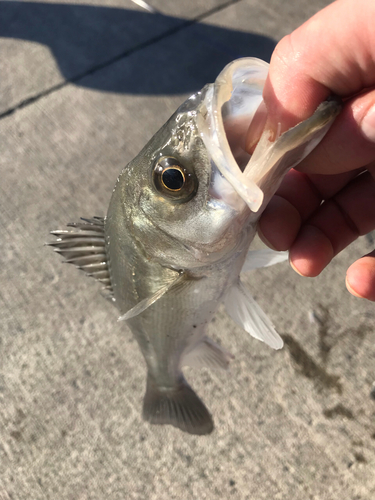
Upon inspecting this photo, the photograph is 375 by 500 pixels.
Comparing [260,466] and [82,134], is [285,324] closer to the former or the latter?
[260,466]

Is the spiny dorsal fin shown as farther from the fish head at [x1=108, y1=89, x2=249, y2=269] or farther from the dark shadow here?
the dark shadow

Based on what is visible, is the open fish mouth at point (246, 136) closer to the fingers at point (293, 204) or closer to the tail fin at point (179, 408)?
the fingers at point (293, 204)

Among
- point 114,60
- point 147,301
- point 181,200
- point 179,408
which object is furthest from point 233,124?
point 114,60

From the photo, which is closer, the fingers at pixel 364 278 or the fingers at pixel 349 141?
the fingers at pixel 349 141

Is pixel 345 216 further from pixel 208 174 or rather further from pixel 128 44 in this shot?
pixel 128 44

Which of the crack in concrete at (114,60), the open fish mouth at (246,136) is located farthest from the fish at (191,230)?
the crack in concrete at (114,60)

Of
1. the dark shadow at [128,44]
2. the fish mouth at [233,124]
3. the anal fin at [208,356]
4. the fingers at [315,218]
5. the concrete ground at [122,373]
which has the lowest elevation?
the concrete ground at [122,373]

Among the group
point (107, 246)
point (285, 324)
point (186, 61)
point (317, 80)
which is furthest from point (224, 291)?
point (186, 61)
